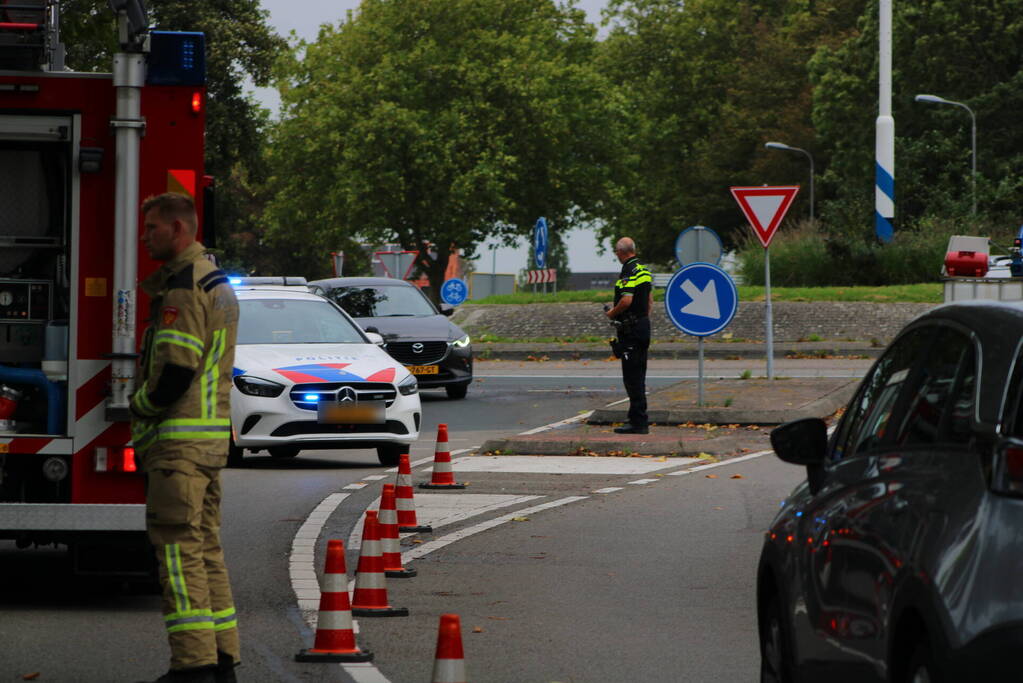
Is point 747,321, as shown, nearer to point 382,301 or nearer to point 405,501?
point 382,301

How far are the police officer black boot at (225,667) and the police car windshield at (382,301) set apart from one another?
1815 centimetres

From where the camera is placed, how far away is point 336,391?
1591 cm

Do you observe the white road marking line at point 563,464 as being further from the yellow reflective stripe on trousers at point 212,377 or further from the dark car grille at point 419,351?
the yellow reflective stripe on trousers at point 212,377

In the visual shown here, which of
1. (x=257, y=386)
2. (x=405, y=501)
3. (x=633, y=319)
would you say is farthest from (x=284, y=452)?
(x=405, y=501)

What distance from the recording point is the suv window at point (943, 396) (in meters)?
4.41

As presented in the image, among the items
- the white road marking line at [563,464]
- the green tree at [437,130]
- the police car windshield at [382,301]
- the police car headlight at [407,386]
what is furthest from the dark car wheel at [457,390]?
the green tree at [437,130]

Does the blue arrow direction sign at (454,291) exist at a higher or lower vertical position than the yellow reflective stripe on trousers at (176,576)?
higher

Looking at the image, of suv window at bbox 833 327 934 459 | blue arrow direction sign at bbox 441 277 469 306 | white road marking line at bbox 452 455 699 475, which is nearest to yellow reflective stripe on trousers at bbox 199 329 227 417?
suv window at bbox 833 327 934 459

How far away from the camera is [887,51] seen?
3847 cm

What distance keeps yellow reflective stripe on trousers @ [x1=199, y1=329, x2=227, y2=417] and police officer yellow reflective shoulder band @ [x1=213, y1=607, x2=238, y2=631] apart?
2.38ft

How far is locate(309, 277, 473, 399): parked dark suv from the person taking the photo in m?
24.2

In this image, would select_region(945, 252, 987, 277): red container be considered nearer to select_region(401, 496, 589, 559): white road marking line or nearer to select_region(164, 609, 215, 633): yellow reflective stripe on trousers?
select_region(401, 496, 589, 559): white road marking line

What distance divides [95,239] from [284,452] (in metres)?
8.68

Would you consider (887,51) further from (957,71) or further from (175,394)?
(175,394)
